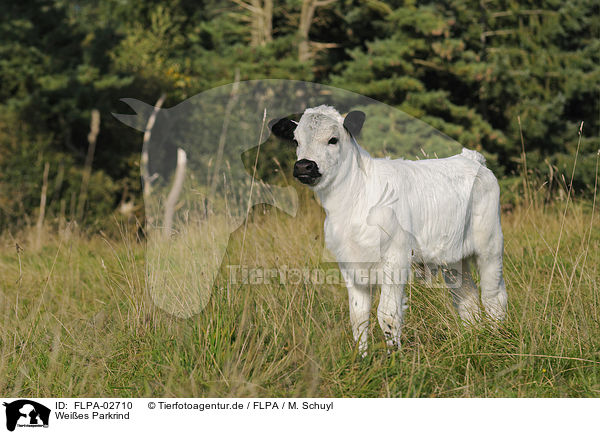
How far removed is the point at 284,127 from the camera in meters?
3.44

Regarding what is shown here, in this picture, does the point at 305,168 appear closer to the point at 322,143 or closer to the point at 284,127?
the point at 322,143

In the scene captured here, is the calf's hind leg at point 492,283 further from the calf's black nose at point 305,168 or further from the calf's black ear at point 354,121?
the calf's black nose at point 305,168

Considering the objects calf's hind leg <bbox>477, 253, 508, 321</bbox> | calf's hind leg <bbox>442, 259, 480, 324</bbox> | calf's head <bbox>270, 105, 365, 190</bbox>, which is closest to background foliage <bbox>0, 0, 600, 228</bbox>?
calf's hind leg <bbox>442, 259, 480, 324</bbox>

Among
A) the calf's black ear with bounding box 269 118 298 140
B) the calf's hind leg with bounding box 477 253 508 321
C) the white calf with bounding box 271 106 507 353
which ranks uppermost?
the calf's black ear with bounding box 269 118 298 140

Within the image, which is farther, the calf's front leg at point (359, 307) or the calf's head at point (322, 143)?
the calf's front leg at point (359, 307)

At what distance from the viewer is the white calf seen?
10.7 ft

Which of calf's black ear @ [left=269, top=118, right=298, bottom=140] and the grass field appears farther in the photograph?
calf's black ear @ [left=269, top=118, right=298, bottom=140]

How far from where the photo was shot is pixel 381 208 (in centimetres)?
337

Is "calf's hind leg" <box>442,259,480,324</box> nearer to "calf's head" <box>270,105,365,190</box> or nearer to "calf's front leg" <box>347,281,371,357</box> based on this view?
"calf's front leg" <box>347,281,371,357</box>

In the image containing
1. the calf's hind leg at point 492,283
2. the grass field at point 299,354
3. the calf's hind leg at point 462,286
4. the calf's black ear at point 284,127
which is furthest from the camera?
the calf's hind leg at point 462,286
